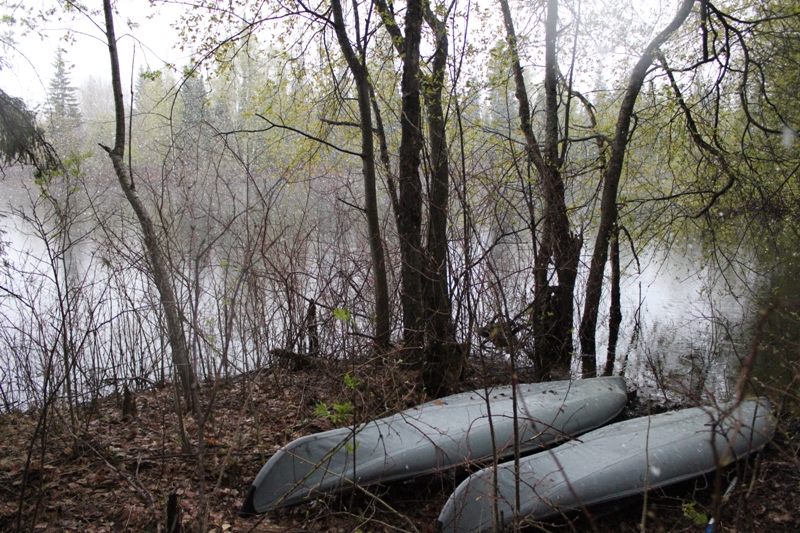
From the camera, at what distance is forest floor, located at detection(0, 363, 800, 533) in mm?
3283

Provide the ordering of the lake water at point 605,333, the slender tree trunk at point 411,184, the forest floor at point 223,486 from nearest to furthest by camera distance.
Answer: the forest floor at point 223,486 < the slender tree trunk at point 411,184 < the lake water at point 605,333

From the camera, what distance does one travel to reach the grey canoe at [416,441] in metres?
3.64

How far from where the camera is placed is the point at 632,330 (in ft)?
33.3

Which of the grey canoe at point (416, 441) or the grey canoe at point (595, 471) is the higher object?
the grey canoe at point (416, 441)

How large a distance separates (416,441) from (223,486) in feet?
4.77

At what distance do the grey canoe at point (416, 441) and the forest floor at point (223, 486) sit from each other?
0.13 metres

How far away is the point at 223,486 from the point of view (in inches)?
154

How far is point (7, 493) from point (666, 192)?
31.4 feet

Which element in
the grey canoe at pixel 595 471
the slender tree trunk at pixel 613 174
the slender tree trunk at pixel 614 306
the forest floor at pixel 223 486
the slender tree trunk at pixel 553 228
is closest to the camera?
the forest floor at pixel 223 486

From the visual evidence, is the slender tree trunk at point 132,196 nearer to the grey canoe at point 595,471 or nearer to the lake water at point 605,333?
the lake water at point 605,333

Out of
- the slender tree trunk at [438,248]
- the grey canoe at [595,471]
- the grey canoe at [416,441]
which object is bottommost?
the grey canoe at [595,471]

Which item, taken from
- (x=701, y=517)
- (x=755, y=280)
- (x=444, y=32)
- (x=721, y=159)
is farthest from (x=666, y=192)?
(x=701, y=517)

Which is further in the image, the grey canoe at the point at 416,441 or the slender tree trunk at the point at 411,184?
the slender tree trunk at the point at 411,184

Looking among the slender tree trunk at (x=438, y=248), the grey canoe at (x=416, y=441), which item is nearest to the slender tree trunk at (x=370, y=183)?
the slender tree trunk at (x=438, y=248)
